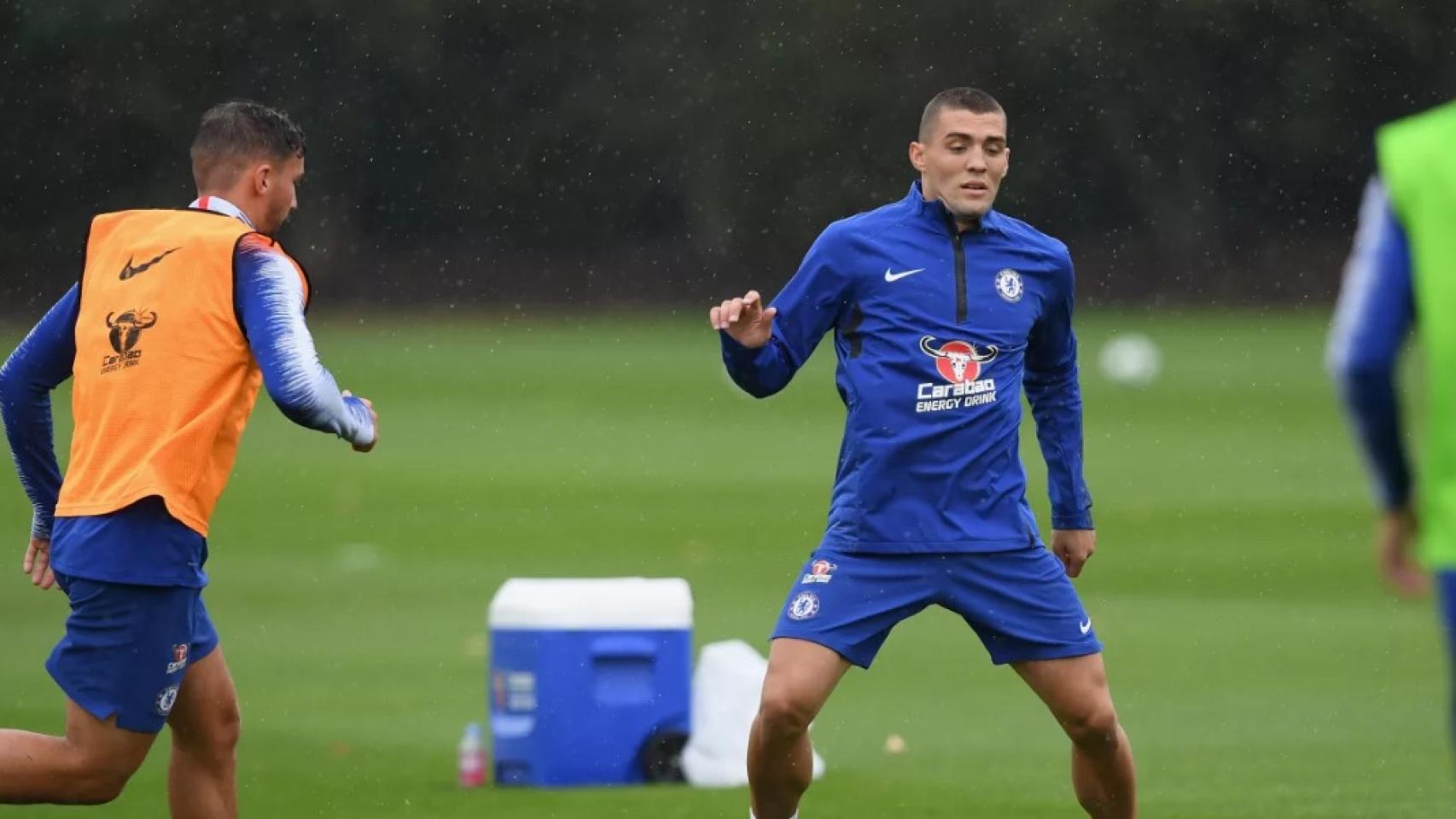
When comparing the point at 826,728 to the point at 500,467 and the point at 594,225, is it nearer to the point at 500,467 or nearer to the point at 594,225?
the point at 500,467

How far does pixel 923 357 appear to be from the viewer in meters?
6.21

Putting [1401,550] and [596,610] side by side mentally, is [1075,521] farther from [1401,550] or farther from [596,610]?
[1401,550]

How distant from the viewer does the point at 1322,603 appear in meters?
13.0

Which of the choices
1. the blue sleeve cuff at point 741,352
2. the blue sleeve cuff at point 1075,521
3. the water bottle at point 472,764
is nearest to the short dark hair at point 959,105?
the blue sleeve cuff at point 741,352

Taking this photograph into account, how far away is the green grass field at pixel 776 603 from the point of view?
8.30m

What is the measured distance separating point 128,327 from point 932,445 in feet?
7.02

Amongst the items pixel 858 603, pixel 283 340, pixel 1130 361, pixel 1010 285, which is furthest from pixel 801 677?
pixel 1130 361

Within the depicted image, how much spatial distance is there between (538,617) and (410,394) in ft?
70.0

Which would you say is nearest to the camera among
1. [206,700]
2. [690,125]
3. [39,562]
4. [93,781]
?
[93,781]

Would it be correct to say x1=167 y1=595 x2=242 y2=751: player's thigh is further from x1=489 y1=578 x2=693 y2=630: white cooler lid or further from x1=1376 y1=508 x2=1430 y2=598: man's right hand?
x1=1376 y1=508 x2=1430 y2=598: man's right hand

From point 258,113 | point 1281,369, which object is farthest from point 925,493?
point 1281,369

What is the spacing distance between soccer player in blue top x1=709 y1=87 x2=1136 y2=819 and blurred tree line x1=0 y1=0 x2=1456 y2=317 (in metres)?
40.2

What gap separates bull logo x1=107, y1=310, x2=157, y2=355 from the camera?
18.3ft

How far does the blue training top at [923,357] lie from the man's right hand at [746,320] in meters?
0.04
